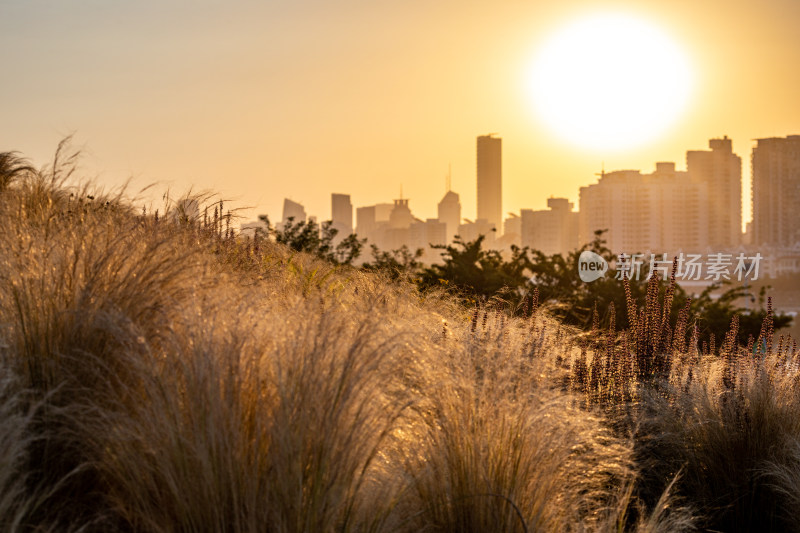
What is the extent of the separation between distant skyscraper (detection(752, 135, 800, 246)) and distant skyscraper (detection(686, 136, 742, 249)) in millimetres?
5333

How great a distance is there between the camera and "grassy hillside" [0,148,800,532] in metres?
2.77

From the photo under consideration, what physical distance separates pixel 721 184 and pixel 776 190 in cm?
1741

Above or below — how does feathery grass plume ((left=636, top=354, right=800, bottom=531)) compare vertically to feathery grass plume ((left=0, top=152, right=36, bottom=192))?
below

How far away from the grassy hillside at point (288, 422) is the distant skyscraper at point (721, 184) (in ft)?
495

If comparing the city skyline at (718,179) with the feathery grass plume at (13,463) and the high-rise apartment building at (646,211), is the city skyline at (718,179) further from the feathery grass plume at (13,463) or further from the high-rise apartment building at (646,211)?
the feathery grass plume at (13,463)

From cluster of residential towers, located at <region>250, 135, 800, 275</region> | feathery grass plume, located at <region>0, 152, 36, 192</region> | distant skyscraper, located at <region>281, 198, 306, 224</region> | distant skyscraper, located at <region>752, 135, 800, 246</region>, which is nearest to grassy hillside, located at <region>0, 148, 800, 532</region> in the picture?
feathery grass plume, located at <region>0, 152, 36, 192</region>

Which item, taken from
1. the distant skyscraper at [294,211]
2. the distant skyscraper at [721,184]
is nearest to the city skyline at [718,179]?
the distant skyscraper at [721,184]

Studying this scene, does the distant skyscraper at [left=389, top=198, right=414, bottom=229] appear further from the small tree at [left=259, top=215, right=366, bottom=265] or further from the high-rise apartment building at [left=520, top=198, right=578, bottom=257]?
the small tree at [left=259, top=215, right=366, bottom=265]

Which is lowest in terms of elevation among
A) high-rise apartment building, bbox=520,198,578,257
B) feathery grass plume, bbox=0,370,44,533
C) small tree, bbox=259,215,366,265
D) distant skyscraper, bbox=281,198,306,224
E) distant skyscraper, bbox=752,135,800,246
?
feathery grass plume, bbox=0,370,44,533

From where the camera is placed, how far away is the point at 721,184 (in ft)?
537

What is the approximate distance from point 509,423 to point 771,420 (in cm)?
210

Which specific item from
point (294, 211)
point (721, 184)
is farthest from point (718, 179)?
point (294, 211)

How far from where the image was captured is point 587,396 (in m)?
5.05

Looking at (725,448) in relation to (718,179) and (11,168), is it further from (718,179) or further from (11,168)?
(718,179)
